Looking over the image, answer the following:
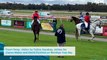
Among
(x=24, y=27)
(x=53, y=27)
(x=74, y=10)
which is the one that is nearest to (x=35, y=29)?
(x=53, y=27)

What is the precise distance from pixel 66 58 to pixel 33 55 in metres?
7.22

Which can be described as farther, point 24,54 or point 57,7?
point 57,7

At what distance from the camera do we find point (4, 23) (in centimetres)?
5838

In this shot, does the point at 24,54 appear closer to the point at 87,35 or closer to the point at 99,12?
the point at 87,35

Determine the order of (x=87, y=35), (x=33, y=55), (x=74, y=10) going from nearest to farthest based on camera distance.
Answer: (x=33, y=55) → (x=87, y=35) → (x=74, y=10)

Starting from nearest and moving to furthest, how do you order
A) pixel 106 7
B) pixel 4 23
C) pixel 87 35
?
pixel 87 35, pixel 4 23, pixel 106 7

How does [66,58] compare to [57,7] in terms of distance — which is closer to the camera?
[66,58]

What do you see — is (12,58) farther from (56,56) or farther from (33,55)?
(56,56)

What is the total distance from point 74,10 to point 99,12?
19.1 meters

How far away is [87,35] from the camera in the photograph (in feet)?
131

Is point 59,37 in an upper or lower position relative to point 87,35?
upper

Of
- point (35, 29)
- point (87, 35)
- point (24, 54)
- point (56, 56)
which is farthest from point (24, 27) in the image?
point (24, 54)

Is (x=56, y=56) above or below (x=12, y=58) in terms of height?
below

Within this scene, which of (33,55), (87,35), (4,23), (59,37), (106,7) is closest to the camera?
(33,55)
